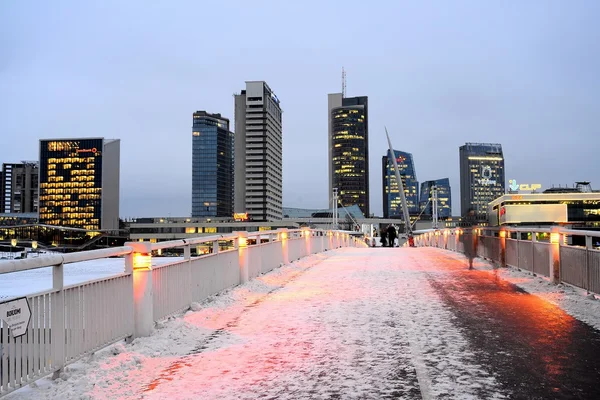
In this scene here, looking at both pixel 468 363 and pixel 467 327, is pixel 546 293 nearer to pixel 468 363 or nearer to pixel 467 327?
pixel 467 327

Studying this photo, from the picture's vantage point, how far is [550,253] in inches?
513

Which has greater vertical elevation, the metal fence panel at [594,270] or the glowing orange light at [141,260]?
the glowing orange light at [141,260]

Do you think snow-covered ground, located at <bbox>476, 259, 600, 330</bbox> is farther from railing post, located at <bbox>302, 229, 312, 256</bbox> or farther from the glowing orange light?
railing post, located at <bbox>302, 229, 312, 256</bbox>

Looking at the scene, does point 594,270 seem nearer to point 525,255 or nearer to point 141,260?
point 525,255

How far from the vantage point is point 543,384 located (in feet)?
17.2

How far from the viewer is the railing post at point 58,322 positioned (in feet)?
17.6

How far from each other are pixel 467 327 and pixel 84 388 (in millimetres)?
5384

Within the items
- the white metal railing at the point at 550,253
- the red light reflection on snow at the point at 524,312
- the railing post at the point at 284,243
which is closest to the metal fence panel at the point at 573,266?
the white metal railing at the point at 550,253

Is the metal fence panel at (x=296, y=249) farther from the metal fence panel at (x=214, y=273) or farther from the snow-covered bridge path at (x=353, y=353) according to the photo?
the snow-covered bridge path at (x=353, y=353)

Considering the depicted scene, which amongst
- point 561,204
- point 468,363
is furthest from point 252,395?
point 561,204

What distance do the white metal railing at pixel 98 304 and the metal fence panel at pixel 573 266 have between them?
7.56 m

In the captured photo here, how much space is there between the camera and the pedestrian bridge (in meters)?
5.13

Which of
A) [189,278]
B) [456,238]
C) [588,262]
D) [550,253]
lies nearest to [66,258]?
Answer: [189,278]

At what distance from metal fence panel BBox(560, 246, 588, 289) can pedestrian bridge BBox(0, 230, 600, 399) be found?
663mm
